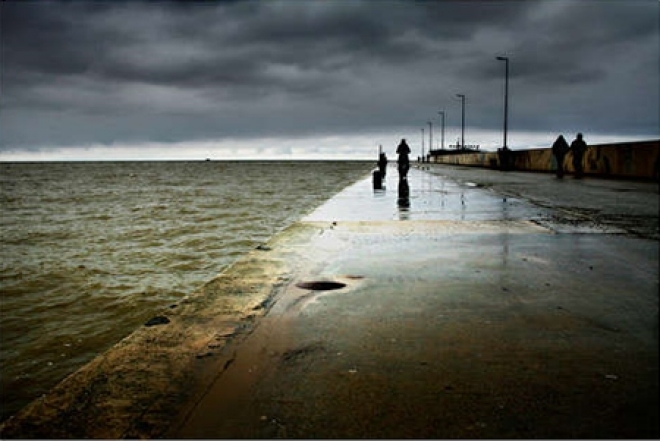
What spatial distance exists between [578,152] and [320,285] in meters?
22.0

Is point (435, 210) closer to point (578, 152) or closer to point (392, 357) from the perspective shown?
point (392, 357)

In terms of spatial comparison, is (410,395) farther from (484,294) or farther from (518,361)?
(484,294)

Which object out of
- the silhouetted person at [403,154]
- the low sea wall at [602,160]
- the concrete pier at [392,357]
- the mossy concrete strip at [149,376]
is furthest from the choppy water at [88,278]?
the low sea wall at [602,160]

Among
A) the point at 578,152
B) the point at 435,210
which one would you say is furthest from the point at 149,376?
the point at 578,152

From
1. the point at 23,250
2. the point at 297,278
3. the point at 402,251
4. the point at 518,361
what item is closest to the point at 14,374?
the point at 297,278

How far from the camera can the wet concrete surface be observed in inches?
83.6

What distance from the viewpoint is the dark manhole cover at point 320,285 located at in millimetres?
4452

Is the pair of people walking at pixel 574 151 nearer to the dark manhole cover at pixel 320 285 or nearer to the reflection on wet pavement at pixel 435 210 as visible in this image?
the reflection on wet pavement at pixel 435 210

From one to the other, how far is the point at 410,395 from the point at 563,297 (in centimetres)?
207

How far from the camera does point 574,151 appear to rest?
23344 mm

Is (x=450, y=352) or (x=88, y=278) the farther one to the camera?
(x=88, y=278)

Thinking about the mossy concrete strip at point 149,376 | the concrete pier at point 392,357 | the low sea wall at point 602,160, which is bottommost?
the mossy concrete strip at point 149,376

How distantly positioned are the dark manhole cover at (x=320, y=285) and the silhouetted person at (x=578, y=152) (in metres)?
20.8

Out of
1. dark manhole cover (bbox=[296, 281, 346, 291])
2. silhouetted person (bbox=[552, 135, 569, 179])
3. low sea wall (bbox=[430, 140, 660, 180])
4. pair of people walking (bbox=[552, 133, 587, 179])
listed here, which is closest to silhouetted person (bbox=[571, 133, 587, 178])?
pair of people walking (bbox=[552, 133, 587, 179])
